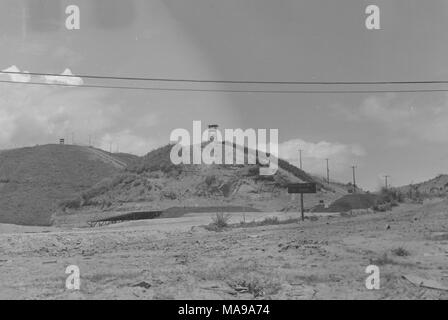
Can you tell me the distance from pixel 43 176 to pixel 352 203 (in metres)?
57.8

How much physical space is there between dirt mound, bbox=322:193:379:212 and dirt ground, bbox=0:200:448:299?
30.0 metres

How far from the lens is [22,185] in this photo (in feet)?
287

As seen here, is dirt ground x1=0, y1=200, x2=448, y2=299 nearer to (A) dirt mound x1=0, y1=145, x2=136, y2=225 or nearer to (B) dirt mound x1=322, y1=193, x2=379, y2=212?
(B) dirt mound x1=322, y1=193, x2=379, y2=212

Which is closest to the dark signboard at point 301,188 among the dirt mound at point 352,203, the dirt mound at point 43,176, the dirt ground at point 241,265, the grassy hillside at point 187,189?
the dirt ground at point 241,265

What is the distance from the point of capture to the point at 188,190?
211 ft

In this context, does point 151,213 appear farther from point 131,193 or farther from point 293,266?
point 293,266

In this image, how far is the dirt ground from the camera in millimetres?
11578

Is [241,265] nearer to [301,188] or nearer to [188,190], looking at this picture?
[301,188]

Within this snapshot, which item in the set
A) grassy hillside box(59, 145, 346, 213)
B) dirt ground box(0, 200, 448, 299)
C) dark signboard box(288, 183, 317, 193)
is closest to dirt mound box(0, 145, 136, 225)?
grassy hillside box(59, 145, 346, 213)

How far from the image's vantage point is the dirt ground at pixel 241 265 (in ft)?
38.0

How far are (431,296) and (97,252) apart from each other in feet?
40.4

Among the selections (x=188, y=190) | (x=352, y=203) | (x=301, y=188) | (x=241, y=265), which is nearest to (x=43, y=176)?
(x=188, y=190)
